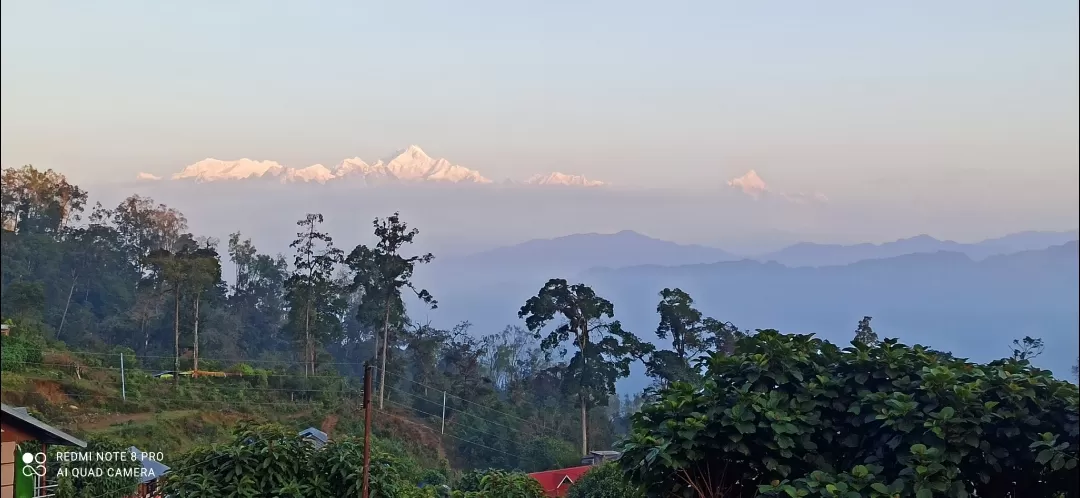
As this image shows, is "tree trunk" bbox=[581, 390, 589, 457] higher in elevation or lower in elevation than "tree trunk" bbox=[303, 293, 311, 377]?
lower

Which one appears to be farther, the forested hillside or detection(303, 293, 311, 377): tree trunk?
detection(303, 293, 311, 377): tree trunk

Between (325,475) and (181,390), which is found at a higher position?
(325,475)

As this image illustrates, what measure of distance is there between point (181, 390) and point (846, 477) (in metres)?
A: 17.2

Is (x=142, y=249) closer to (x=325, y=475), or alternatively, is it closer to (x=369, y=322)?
(x=369, y=322)

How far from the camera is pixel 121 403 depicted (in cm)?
1794

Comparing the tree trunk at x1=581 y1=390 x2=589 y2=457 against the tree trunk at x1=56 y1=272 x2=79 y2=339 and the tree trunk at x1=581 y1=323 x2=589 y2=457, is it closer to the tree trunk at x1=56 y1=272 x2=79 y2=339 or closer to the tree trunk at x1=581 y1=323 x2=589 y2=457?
the tree trunk at x1=581 y1=323 x2=589 y2=457

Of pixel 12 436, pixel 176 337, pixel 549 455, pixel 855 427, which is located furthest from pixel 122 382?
pixel 855 427

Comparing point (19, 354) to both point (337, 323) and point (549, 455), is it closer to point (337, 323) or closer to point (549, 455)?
point (337, 323)

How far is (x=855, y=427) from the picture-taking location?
5246 millimetres

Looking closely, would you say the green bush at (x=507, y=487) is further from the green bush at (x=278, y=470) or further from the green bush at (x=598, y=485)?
the green bush at (x=598, y=485)

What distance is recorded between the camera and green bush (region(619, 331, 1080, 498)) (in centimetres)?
462

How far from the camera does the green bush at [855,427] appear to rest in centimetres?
462

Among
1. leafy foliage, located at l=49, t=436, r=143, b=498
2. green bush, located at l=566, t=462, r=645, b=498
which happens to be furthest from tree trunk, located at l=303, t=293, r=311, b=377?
leafy foliage, located at l=49, t=436, r=143, b=498

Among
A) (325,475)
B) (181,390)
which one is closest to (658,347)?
(181,390)
